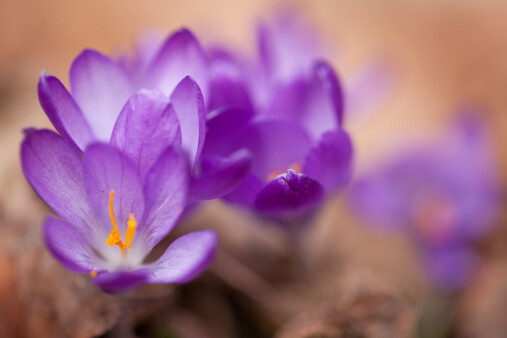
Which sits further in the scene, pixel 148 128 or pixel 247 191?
pixel 247 191

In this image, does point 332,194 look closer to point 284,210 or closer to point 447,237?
point 284,210

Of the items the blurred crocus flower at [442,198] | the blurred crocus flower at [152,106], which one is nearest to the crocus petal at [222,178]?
the blurred crocus flower at [152,106]

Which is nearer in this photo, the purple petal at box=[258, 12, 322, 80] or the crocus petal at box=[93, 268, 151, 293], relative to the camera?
the crocus petal at box=[93, 268, 151, 293]

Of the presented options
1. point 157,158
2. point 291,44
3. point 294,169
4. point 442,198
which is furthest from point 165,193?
point 442,198

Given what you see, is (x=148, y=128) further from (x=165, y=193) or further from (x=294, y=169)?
(x=294, y=169)

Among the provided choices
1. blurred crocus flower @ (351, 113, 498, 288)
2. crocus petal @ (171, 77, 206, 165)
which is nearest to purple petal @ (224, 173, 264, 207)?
crocus petal @ (171, 77, 206, 165)

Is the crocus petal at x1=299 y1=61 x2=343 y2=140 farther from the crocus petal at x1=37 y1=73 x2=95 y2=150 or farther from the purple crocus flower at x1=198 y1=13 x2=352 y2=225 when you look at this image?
the crocus petal at x1=37 y1=73 x2=95 y2=150
